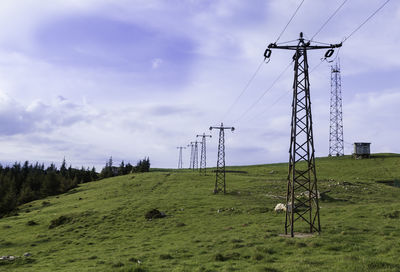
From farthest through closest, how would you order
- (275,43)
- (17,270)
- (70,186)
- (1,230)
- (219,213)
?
(70,186) → (1,230) → (219,213) → (275,43) → (17,270)

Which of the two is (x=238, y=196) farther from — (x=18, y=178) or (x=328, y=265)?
(x=18, y=178)

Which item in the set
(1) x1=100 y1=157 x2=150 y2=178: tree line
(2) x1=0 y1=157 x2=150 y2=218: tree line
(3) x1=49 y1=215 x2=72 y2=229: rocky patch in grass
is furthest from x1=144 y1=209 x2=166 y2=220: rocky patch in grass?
(1) x1=100 y1=157 x2=150 y2=178: tree line

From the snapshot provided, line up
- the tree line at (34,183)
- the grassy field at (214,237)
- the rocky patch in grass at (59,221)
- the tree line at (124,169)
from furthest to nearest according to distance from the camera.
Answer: the tree line at (124,169)
the tree line at (34,183)
the rocky patch in grass at (59,221)
the grassy field at (214,237)

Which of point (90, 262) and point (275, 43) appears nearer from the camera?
point (90, 262)

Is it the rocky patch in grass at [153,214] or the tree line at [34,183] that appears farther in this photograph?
the tree line at [34,183]

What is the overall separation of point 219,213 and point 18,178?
12151cm

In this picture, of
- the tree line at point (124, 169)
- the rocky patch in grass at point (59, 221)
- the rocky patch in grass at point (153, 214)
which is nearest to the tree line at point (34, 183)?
the tree line at point (124, 169)

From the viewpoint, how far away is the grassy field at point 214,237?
18.9 metres

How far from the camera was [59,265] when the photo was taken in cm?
2320

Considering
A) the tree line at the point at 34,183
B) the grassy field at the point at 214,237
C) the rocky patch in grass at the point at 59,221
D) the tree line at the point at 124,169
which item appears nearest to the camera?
the grassy field at the point at 214,237

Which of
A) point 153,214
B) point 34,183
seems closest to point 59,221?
point 153,214

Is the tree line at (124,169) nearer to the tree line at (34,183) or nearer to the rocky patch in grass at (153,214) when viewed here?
the tree line at (34,183)

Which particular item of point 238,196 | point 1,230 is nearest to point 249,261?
point 238,196

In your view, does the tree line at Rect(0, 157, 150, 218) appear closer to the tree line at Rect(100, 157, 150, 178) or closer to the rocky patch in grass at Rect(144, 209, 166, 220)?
the tree line at Rect(100, 157, 150, 178)
